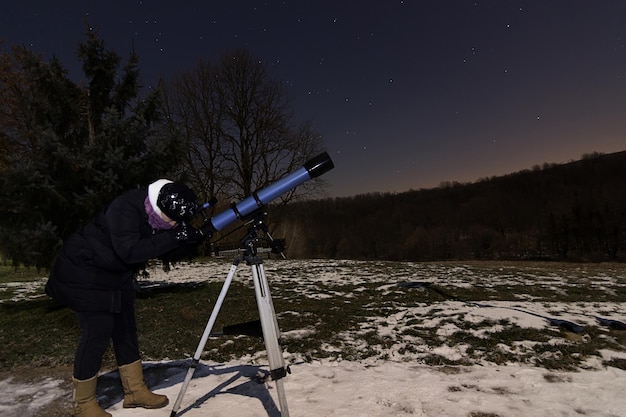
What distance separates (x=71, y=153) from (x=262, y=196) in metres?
6.91

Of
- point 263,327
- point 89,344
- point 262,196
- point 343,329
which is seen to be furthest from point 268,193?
point 343,329

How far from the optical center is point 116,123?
812 cm

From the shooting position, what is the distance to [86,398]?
2912 mm

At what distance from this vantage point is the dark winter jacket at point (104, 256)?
8.91ft

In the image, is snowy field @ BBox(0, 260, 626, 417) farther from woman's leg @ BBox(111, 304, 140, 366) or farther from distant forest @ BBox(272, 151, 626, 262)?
distant forest @ BBox(272, 151, 626, 262)

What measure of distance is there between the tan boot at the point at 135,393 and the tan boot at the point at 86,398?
1.01 ft

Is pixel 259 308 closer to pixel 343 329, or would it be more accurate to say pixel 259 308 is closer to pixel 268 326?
pixel 268 326

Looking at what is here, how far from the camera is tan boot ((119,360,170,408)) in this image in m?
3.27

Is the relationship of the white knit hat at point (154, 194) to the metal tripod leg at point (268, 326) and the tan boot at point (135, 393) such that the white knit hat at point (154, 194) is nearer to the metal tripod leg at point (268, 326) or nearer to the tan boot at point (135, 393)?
the metal tripod leg at point (268, 326)

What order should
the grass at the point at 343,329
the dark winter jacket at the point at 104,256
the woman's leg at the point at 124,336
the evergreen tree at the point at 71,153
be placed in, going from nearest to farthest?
the dark winter jacket at the point at 104,256 → the woman's leg at the point at 124,336 → the grass at the point at 343,329 → the evergreen tree at the point at 71,153

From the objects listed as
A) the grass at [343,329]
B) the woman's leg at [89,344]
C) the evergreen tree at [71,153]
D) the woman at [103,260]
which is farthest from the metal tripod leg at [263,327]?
the evergreen tree at [71,153]

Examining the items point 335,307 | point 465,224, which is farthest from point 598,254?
point 335,307

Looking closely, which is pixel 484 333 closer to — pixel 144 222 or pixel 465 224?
pixel 144 222

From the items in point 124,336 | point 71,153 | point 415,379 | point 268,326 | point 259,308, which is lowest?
point 415,379
